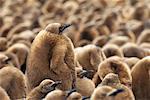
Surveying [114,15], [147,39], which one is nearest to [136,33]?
[114,15]

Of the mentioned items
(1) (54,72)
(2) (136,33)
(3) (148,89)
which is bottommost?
(2) (136,33)

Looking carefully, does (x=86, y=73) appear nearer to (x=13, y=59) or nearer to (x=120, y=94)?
(x=120, y=94)

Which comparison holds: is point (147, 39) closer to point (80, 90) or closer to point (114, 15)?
point (114, 15)

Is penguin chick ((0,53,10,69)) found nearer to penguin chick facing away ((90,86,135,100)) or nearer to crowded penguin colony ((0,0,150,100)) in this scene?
crowded penguin colony ((0,0,150,100))

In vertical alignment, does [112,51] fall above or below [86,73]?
below

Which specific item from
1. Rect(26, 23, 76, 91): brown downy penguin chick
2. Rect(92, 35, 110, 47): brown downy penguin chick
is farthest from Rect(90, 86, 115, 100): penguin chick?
Rect(92, 35, 110, 47): brown downy penguin chick

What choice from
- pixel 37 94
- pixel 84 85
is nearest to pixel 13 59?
pixel 84 85
